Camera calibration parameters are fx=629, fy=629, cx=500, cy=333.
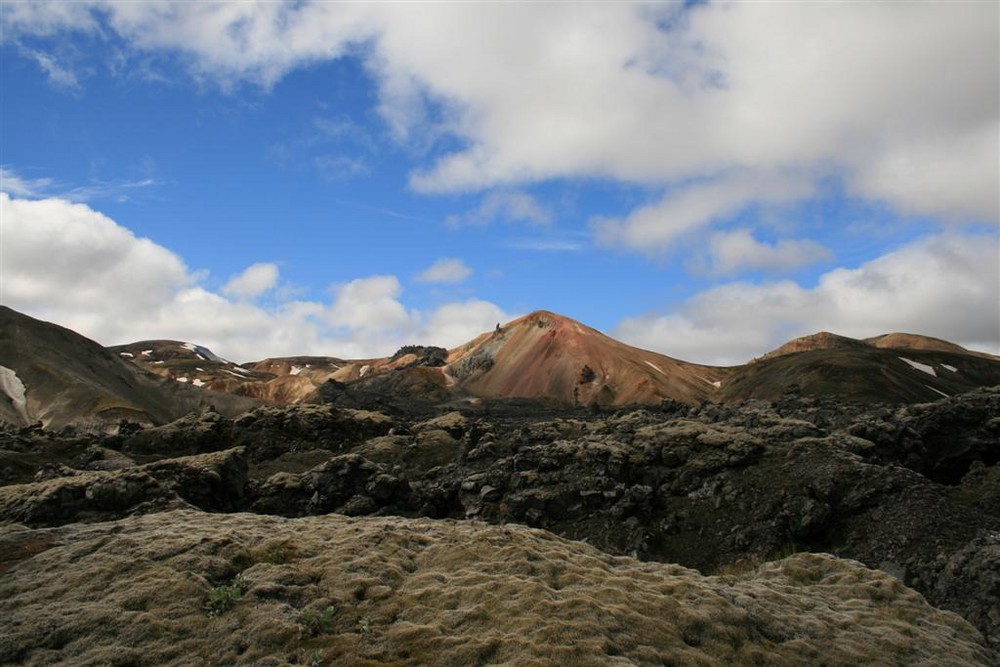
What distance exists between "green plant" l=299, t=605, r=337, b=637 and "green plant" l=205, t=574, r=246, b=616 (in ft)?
7.35

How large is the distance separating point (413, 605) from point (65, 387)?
17899cm

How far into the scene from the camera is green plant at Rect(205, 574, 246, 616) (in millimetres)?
17516

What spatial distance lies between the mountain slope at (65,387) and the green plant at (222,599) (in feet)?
429

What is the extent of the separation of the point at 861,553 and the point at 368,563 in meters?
23.3

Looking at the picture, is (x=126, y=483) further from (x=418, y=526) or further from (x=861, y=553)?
(x=861, y=553)

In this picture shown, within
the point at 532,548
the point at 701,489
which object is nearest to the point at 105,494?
the point at 532,548

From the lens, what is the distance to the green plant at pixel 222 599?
17.5 m

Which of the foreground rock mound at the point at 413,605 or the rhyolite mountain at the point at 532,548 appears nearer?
the foreground rock mound at the point at 413,605

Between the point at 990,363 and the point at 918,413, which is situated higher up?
the point at 990,363

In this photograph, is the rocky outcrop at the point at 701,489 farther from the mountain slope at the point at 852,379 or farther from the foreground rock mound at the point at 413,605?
the mountain slope at the point at 852,379

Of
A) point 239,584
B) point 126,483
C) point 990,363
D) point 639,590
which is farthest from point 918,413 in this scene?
point 990,363

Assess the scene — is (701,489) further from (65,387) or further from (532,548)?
(65,387)

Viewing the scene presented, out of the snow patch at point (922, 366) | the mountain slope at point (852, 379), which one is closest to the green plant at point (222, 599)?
the mountain slope at point (852, 379)

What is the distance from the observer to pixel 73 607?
1717cm
